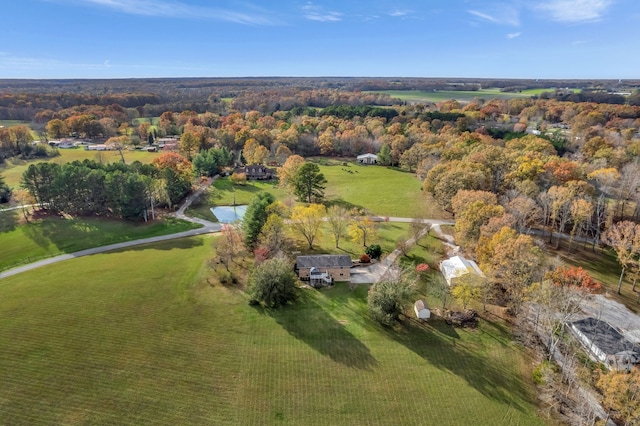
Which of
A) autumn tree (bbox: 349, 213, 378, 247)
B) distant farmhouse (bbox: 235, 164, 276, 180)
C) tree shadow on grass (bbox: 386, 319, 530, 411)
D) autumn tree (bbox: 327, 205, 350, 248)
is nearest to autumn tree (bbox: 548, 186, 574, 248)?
autumn tree (bbox: 349, 213, 378, 247)

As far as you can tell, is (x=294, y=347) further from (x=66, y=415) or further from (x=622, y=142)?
(x=622, y=142)

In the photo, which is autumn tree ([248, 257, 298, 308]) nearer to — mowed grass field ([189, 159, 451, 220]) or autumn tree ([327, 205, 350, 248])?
autumn tree ([327, 205, 350, 248])

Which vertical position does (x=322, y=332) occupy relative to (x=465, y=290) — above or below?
below

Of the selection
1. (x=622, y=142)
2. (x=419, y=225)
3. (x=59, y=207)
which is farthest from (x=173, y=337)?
(x=622, y=142)

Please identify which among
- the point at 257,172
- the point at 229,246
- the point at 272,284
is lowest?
the point at 272,284

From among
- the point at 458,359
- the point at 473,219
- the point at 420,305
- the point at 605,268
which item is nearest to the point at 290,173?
the point at 473,219

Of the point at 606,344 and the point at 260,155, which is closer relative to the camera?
the point at 606,344

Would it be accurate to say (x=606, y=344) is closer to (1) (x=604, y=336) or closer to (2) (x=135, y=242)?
(1) (x=604, y=336)

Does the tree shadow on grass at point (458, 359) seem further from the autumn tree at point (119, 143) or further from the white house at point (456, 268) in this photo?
the autumn tree at point (119, 143)
